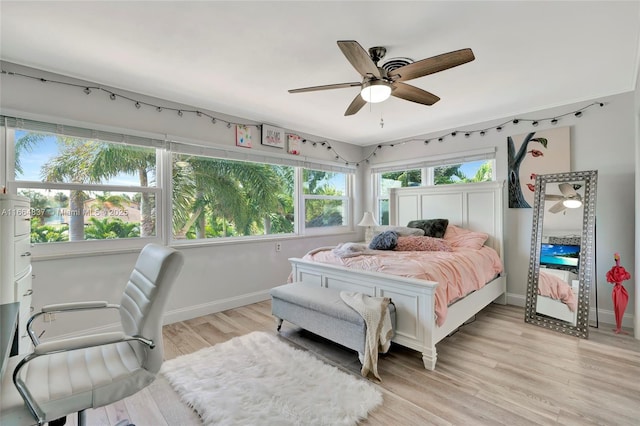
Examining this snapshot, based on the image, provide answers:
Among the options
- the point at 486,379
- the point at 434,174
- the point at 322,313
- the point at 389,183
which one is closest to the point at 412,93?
the point at 322,313

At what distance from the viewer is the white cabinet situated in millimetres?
1613

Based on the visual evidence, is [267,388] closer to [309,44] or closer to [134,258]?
[134,258]

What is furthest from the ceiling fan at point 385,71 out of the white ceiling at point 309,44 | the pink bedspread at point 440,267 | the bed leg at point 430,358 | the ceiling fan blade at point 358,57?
the bed leg at point 430,358

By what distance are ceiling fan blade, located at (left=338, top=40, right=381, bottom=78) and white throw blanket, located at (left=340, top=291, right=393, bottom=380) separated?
1.65 metres

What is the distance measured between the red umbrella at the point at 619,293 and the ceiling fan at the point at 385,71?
2.52 meters

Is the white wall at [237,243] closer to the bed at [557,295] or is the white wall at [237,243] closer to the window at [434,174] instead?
the window at [434,174]

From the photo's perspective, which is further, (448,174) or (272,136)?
(448,174)

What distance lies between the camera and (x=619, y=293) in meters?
2.88

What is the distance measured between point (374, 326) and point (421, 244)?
5.28 ft

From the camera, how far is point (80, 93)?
2.69 metres

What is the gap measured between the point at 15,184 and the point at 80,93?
37.1 inches

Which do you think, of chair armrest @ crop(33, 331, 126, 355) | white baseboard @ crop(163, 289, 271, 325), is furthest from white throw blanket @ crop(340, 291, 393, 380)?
white baseboard @ crop(163, 289, 271, 325)

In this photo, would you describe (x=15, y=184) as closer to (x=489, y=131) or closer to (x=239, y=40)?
(x=239, y=40)

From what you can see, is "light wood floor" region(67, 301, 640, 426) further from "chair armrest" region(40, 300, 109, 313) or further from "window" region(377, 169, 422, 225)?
"window" region(377, 169, 422, 225)
